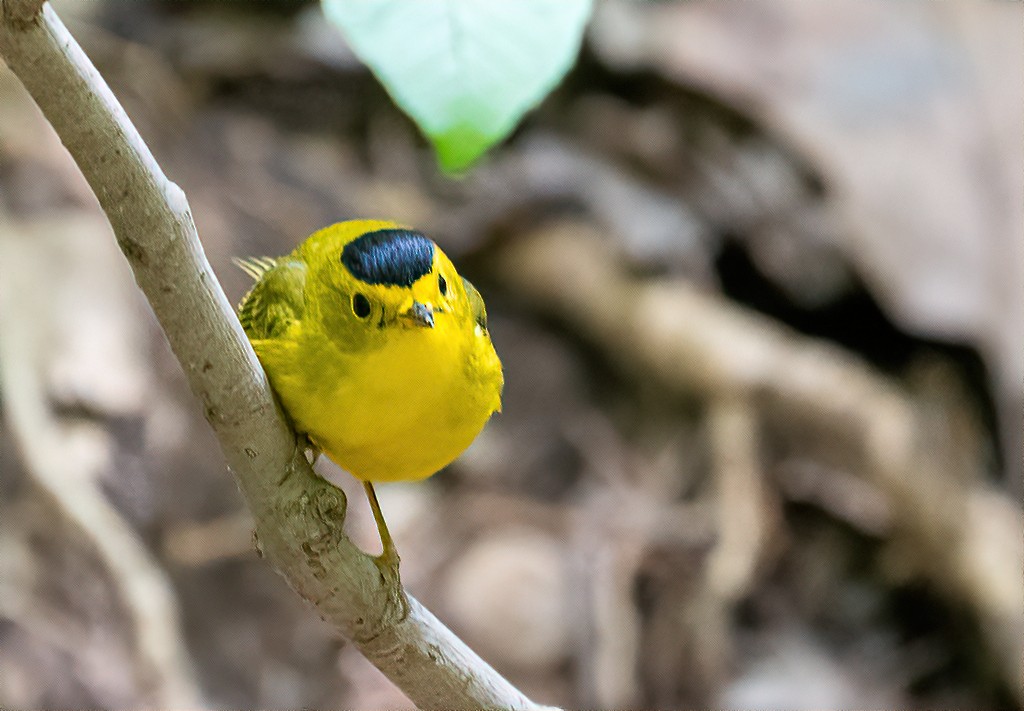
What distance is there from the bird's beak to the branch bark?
0.72 ft

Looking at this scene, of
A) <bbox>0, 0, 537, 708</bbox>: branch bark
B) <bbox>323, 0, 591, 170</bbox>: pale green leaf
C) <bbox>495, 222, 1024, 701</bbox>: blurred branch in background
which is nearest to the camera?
<bbox>323, 0, 591, 170</bbox>: pale green leaf

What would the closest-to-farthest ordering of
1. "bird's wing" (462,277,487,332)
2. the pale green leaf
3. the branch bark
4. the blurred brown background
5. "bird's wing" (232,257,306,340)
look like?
the pale green leaf < the branch bark < "bird's wing" (232,257,306,340) < "bird's wing" (462,277,487,332) < the blurred brown background

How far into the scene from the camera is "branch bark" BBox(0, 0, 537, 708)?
0.97m

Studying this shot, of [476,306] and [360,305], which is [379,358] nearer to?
[360,305]

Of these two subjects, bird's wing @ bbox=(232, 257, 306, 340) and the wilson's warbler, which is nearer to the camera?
the wilson's warbler

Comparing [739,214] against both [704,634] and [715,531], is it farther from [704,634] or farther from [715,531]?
[704,634]

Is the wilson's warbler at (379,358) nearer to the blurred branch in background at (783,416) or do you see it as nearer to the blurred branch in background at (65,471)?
the blurred branch in background at (65,471)

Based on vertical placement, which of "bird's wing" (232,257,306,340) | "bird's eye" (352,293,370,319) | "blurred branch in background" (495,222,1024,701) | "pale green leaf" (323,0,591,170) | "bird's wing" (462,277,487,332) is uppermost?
"pale green leaf" (323,0,591,170)

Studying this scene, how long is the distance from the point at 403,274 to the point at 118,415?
203cm

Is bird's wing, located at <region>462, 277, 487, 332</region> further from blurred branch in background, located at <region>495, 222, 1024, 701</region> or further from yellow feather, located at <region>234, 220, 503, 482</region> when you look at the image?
blurred branch in background, located at <region>495, 222, 1024, 701</region>

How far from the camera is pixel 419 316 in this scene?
139cm

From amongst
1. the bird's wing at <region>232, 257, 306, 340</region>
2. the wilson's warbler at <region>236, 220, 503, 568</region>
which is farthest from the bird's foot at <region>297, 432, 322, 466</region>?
the bird's wing at <region>232, 257, 306, 340</region>

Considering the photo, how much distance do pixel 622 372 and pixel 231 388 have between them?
296 centimetres

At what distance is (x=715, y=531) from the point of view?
3.34 meters
